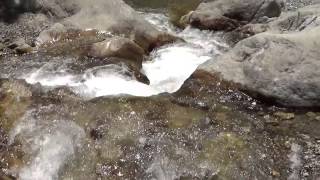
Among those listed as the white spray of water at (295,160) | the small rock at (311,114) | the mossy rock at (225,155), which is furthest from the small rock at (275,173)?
the small rock at (311,114)

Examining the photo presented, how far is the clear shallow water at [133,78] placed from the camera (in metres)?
13.6

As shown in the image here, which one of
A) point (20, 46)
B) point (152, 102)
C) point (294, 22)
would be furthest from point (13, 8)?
point (294, 22)

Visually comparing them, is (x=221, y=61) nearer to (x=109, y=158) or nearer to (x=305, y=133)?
(x=305, y=133)

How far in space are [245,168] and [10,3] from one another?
43.8 feet

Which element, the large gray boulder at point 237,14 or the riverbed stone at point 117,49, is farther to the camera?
the large gray boulder at point 237,14

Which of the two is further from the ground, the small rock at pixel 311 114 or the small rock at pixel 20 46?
→ the small rock at pixel 311 114

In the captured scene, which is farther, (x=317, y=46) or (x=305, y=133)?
(x=317, y=46)

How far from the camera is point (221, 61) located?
13969 mm

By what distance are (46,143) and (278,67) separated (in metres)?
6.66

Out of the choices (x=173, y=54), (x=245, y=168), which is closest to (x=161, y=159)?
(x=245, y=168)

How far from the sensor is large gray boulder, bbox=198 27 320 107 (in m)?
12.2

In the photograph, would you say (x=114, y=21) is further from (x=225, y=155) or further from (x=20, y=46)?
(x=225, y=155)

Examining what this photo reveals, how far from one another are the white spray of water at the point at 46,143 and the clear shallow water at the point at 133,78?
181 centimetres

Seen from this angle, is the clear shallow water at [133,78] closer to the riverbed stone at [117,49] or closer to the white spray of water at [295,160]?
the riverbed stone at [117,49]
